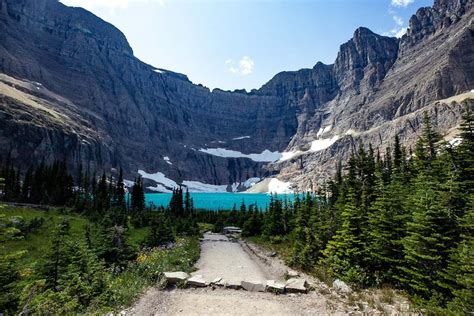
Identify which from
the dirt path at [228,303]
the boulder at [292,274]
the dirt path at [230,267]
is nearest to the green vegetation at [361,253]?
the boulder at [292,274]

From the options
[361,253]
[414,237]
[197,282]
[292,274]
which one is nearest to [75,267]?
[197,282]

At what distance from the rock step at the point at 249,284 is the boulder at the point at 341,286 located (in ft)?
5.07

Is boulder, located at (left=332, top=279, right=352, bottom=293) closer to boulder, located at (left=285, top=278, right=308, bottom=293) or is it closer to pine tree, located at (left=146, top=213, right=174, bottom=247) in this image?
boulder, located at (left=285, top=278, right=308, bottom=293)

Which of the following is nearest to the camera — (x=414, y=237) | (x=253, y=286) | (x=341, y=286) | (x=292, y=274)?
(x=414, y=237)

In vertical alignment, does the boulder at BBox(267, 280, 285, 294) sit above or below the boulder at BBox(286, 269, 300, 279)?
above

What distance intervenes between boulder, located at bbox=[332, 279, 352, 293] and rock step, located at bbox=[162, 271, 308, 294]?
1546 millimetres

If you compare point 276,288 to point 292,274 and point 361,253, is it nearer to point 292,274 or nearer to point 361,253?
point 292,274

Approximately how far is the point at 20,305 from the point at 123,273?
7.90 m

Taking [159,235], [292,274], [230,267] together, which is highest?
[159,235]

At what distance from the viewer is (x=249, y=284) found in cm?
1627

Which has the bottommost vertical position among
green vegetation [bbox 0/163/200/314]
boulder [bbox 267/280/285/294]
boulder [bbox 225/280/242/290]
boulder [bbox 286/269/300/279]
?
boulder [bbox 286/269/300/279]

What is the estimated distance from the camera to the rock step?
50.8 ft

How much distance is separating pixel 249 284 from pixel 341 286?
16.0 feet

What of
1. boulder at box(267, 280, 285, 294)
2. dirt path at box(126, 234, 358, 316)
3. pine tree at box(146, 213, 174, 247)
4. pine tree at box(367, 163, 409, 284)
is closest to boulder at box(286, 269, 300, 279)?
dirt path at box(126, 234, 358, 316)
